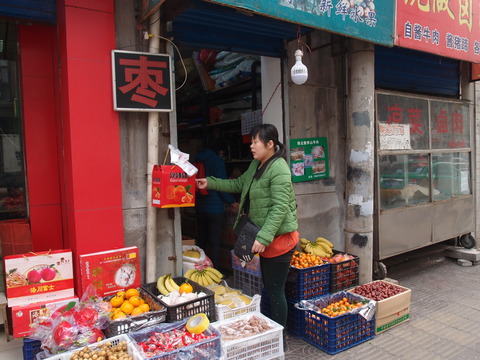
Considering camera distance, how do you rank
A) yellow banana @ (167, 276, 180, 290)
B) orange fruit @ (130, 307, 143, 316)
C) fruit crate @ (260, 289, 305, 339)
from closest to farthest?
orange fruit @ (130, 307, 143, 316), yellow banana @ (167, 276, 180, 290), fruit crate @ (260, 289, 305, 339)

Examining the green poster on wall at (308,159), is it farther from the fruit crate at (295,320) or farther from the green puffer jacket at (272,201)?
the fruit crate at (295,320)

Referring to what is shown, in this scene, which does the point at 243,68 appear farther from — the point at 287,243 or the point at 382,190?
the point at 287,243

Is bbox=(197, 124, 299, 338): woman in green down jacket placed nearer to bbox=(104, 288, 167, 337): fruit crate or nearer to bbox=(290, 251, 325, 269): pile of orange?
bbox=(290, 251, 325, 269): pile of orange

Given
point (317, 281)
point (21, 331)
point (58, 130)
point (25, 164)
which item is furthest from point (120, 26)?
point (317, 281)

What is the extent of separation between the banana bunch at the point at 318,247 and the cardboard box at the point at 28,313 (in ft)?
9.60

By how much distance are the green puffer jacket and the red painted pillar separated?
4.64ft

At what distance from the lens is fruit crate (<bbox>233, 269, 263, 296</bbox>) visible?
171 inches

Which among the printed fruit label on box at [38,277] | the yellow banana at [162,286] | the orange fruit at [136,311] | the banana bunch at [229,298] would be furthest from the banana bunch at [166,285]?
the printed fruit label on box at [38,277]

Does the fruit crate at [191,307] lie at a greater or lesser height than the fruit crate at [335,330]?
greater

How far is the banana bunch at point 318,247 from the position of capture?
4.98m

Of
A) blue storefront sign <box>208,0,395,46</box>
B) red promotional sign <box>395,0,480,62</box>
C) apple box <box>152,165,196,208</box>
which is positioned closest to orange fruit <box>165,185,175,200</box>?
apple box <box>152,165,196,208</box>

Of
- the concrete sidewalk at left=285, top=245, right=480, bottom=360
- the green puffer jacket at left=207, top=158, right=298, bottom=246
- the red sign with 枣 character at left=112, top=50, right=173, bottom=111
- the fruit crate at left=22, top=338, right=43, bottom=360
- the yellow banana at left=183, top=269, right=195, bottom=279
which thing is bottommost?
the concrete sidewalk at left=285, top=245, right=480, bottom=360

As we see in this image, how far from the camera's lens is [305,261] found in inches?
177

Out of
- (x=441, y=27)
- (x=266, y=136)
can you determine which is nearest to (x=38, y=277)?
(x=266, y=136)
